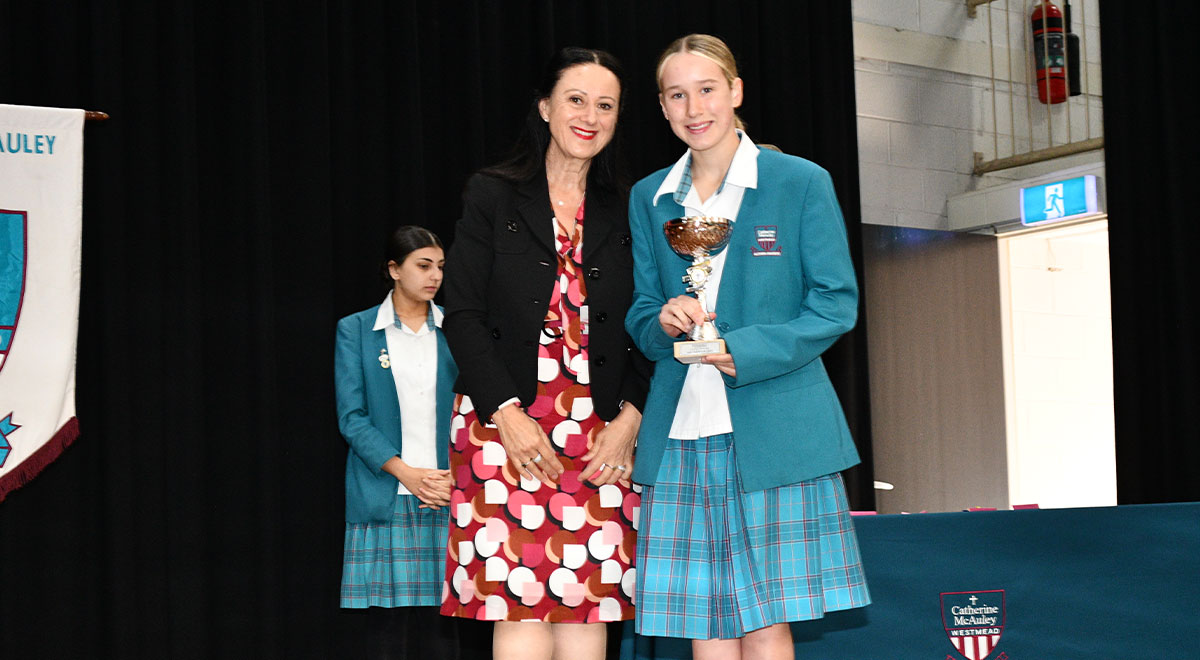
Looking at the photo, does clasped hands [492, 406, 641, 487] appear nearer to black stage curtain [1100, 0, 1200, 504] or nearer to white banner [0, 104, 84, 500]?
white banner [0, 104, 84, 500]

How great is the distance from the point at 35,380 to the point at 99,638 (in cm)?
83

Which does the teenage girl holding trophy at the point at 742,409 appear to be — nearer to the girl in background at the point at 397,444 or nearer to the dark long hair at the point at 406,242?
the girl in background at the point at 397,444

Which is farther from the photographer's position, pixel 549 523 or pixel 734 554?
pixel 549 523

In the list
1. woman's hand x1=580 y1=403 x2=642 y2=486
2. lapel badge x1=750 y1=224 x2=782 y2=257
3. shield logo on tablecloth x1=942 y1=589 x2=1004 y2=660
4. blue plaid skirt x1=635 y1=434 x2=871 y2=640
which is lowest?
shield logo on tablecloth x1=942 y1=589 x2=1004 y2=660

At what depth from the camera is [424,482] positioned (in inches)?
133

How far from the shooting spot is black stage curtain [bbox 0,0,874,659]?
371cm

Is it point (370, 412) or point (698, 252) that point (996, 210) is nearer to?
point (370, 412)

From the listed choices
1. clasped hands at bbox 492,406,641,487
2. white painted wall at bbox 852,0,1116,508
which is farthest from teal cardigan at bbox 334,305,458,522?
white painted wall at bbox 852,0,1116,508

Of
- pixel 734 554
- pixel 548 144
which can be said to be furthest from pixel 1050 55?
pixel 734 554

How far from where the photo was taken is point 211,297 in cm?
394

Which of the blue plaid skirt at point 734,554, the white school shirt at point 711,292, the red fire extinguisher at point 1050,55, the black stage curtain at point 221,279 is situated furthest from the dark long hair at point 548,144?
the red fire extinguisher at point 1050,55

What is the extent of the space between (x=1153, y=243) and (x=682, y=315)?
3595 millimetres

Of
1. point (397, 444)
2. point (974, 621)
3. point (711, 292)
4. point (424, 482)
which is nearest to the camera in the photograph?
point (711, 292)

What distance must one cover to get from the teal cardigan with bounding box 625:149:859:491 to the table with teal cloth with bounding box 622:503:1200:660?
0.80 m
